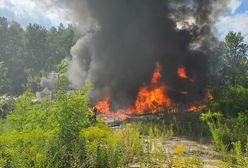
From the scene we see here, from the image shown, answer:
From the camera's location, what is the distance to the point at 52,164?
6.23 m

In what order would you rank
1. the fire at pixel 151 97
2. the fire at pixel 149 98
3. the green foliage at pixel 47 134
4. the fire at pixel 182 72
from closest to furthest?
the green foliage at pixel 47 134 < the fire at pixel 151 97 < the fire at pixel 149 98 < the fire at pixel 182 72

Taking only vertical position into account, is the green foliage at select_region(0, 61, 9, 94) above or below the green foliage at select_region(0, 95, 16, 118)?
above

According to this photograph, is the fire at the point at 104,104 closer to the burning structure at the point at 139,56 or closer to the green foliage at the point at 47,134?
the burning structure at the point at 139,56

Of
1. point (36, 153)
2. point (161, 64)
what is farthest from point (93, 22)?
point (36, 153)

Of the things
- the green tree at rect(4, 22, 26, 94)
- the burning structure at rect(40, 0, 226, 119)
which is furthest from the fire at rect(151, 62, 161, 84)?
the green tree at rect(4, 22, 26, 94)

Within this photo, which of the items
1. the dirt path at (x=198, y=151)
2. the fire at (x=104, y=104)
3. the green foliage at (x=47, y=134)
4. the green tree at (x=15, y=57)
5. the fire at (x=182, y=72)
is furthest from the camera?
the green tree at (x=15, y=57)

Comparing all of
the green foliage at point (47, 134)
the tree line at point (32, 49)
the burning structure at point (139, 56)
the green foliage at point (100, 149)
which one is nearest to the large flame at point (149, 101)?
the burning structure at point (139, 56)

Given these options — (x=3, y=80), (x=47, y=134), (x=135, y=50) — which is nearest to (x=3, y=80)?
(x=3, y=80)

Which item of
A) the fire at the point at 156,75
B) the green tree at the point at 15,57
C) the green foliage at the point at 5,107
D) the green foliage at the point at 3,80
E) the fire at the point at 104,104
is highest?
the green tree at the point at 15,57

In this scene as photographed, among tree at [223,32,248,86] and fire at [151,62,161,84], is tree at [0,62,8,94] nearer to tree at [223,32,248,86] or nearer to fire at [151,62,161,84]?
fire at [151,62,161,84]

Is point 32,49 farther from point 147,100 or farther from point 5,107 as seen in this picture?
point 5,107

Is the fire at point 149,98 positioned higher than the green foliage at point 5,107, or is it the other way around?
the fire at point 149,98

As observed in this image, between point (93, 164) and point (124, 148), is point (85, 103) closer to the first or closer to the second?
point (93, 164)

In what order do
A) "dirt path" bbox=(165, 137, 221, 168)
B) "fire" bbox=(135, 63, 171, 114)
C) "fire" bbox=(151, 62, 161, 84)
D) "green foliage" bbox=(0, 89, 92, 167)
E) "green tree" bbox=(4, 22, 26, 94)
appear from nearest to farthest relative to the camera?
"green foliage" bbox=(0, 89, 92, 167) → "dirt path" bbox=(165, 137, 221, 168) → "fire" bbox=(135, 63, 171, 114) → "fire" bbox=(151, 62, 161, 84) → "green tree" bbox=(4, 22, 26, 94)
